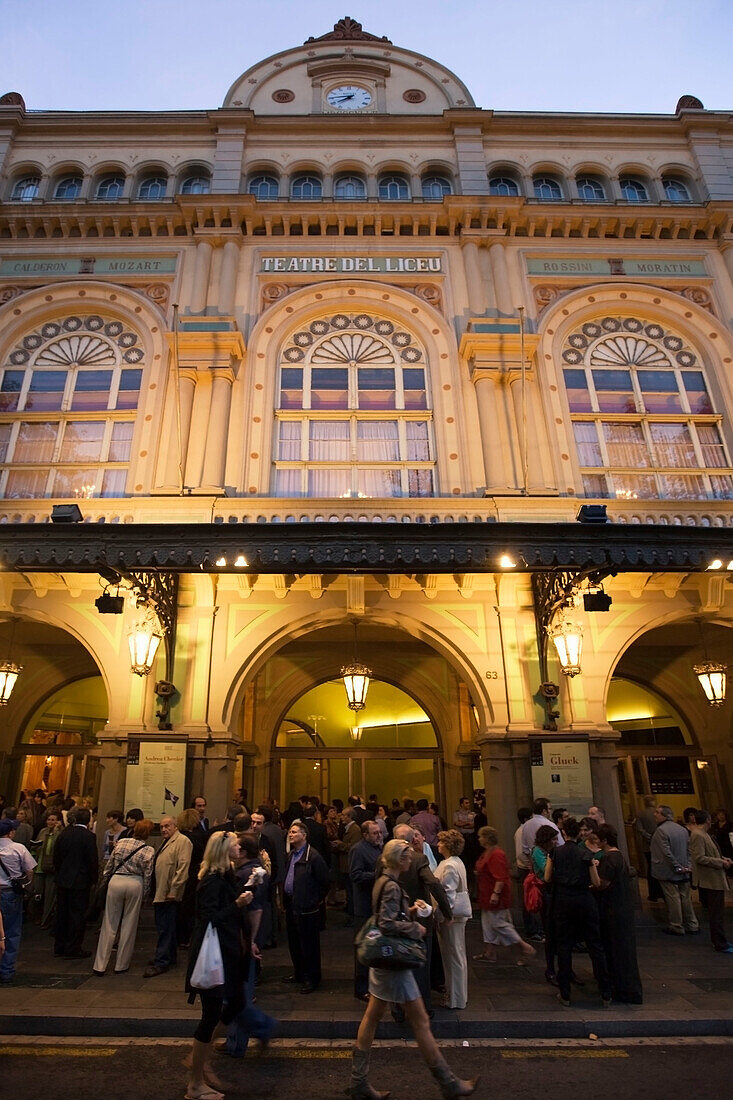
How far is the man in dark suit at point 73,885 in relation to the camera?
848cm

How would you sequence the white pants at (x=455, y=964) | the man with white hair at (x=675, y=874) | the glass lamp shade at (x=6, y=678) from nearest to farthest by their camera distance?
the white pants at (x=455, y=964)
the man with white hair at (x=675, y=874)
the glass lamp shade at (x=6, y=678)

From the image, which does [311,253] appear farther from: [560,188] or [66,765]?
[66,765]

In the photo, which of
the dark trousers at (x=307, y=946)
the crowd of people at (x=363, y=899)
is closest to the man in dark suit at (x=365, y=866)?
the crowd of people at (x=363, y=899)

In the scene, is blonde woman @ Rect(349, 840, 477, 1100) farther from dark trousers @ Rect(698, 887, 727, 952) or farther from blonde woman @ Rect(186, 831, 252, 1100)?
dark trousers @ Rect(698, 887, 727, 952)

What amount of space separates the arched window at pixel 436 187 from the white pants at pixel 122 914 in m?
16.2

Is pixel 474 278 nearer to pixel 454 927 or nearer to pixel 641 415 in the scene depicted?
pixel 641 415

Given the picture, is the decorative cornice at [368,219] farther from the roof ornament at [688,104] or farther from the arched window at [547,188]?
the roof ornament at [688,104]

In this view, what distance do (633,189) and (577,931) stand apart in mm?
17681

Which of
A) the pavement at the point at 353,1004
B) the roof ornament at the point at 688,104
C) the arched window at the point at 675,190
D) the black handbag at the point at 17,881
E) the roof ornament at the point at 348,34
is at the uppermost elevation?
the roof ornament at the point at 348,34

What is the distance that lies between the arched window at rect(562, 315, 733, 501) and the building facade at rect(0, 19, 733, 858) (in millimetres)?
72

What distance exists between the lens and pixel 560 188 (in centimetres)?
1747

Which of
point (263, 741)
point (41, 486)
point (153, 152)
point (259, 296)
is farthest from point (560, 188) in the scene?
point (263, 741)

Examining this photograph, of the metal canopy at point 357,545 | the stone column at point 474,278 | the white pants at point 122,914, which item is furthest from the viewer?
the stone column at point 474,278

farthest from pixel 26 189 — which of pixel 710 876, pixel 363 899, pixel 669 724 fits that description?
pixel 669 724
